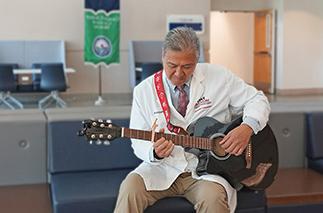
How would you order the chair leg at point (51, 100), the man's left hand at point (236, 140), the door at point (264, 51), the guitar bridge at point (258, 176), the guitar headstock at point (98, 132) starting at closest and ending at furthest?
1. the guitar headstock at point (98, 132)
2. the man's left hand at point (236, 140)
3. the guitar bridge at point (258, 176)
4. the chair leg at point (51, 100)
5. the door at point (264, 51)

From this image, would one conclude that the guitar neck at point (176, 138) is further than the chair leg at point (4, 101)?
No

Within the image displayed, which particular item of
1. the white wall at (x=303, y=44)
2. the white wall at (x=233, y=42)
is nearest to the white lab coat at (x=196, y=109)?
the white wall at (x=303, y=44)

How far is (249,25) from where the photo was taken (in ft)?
42.6

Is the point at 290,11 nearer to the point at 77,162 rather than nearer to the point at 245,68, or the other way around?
the point at 245,68

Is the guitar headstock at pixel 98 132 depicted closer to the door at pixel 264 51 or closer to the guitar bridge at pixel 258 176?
the guitar bridge at pixel 258 176

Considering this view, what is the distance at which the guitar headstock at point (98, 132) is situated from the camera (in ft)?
7.16

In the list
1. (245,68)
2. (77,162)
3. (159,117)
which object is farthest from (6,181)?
(245,68)

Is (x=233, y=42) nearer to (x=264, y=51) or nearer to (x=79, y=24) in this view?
(x=264, y=51)

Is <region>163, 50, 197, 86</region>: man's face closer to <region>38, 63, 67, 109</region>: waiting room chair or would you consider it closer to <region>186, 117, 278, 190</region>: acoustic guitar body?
<region>186, 117, 278, 190</region>: acoustic guitar body

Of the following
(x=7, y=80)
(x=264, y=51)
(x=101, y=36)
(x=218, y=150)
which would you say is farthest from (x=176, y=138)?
(x=264, y=51)

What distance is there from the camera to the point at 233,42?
43.4 feet

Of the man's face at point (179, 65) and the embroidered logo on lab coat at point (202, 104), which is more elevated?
the man's face at point (179, 65)

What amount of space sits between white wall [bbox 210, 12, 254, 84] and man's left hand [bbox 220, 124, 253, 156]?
35.2 ft

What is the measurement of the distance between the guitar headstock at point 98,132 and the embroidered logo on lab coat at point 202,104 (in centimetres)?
50
